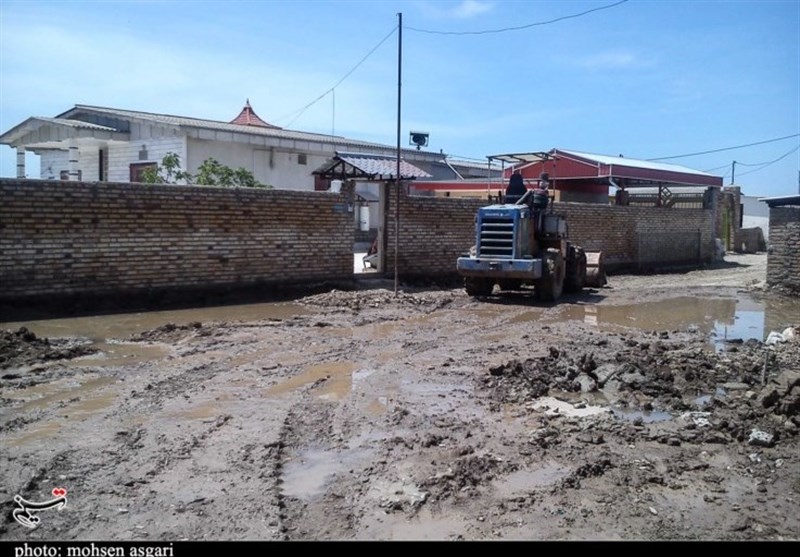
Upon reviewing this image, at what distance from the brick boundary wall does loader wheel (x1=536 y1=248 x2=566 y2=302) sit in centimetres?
382

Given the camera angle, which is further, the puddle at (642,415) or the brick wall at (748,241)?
the brick wall at (748,241)

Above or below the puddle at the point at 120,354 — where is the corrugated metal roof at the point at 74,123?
above

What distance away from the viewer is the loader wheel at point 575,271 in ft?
52.6

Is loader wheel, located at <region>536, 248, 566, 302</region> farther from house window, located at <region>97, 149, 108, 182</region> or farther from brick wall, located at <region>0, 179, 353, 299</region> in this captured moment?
house window, located at <region>97, 149, 108, 182</region>

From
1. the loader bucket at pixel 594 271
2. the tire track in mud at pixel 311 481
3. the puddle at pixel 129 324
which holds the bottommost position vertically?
the tire track in mud at pixel 311 481

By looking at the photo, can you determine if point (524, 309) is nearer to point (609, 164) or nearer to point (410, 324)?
point (410, 324)

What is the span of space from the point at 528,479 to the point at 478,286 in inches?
402

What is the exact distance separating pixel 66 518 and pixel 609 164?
968 inches

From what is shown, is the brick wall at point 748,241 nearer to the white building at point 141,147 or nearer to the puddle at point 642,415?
the white building at point 141,147

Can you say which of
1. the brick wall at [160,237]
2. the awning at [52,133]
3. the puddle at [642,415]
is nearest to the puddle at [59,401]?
the puddle at [642,415]

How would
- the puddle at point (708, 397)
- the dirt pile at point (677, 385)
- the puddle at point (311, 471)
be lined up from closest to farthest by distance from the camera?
1. the puddle at point (311, 471)
2. the dirt pile at point (677, 385)
3. the puddle at point (708, 397)

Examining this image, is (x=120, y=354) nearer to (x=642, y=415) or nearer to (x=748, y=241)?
(x=642, y=415)

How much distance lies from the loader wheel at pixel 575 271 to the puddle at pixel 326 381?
915 centimetres

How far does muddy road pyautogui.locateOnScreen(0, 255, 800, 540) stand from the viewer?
13.1 feet
